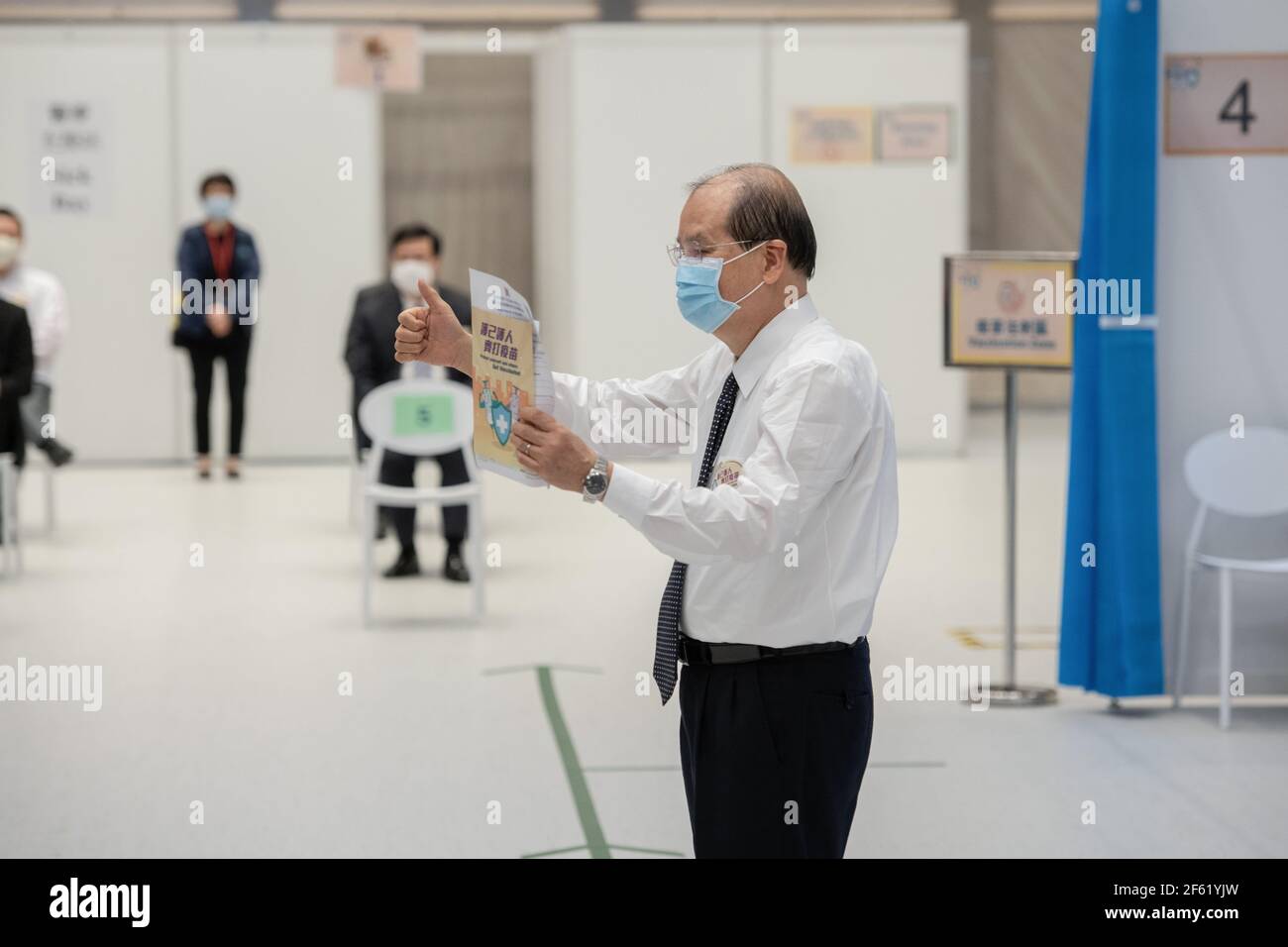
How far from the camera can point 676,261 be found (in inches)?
95.0

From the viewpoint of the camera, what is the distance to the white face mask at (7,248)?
368 inches

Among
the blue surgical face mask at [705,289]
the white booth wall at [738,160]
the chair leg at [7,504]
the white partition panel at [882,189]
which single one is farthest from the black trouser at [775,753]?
the white partition panel at [882,189]

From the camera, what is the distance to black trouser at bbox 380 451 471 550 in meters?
7.75

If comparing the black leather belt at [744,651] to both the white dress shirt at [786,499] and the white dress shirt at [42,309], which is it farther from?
the white dress shirt at [42,309]

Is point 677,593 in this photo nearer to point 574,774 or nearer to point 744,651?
point 744,651

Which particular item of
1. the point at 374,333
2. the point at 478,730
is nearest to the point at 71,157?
the point at 374,333

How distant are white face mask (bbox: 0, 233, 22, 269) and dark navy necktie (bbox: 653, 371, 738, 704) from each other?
7.93 m

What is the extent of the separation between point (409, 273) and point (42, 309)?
2941 mm

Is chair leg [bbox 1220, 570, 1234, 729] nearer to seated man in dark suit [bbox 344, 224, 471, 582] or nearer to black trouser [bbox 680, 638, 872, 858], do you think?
black trouser [bbox 680, 638, 872, 858]

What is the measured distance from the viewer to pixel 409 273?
7.89 metres

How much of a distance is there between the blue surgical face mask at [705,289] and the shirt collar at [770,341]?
58mm
